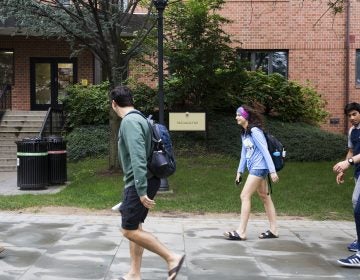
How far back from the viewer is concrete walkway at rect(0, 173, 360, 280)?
5738 mm

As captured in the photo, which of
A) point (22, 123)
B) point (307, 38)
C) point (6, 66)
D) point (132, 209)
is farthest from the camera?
point (6, 66)

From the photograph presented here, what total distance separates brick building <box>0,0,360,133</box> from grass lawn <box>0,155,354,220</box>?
6958mm

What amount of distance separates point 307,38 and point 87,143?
9.43 m

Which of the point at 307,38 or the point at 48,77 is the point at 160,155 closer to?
the point at 307,38

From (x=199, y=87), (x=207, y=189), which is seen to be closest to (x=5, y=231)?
(x=207, y=189)

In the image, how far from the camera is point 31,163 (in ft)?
37.5

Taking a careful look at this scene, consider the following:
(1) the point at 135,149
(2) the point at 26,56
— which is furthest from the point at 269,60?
(1) the point at 135,149

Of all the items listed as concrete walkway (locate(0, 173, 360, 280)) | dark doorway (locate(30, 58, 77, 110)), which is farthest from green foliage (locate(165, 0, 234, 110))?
concrete walkway (locate(0, 173, 360, 280))

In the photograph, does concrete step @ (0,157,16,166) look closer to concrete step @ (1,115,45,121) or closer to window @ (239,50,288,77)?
concrete step @ (1,115,45,121)

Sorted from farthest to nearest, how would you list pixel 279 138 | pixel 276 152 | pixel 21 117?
pixel 21 117 < pixel 279 138 < pixel 276 152

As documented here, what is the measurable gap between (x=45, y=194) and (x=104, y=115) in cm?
695

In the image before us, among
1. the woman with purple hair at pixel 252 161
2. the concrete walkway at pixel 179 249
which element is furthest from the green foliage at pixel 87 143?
the woman with purple hair at pixel 252 161

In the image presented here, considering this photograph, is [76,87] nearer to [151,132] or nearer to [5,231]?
[5,231]

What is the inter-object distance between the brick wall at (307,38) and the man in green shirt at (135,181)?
15987 millimetres
